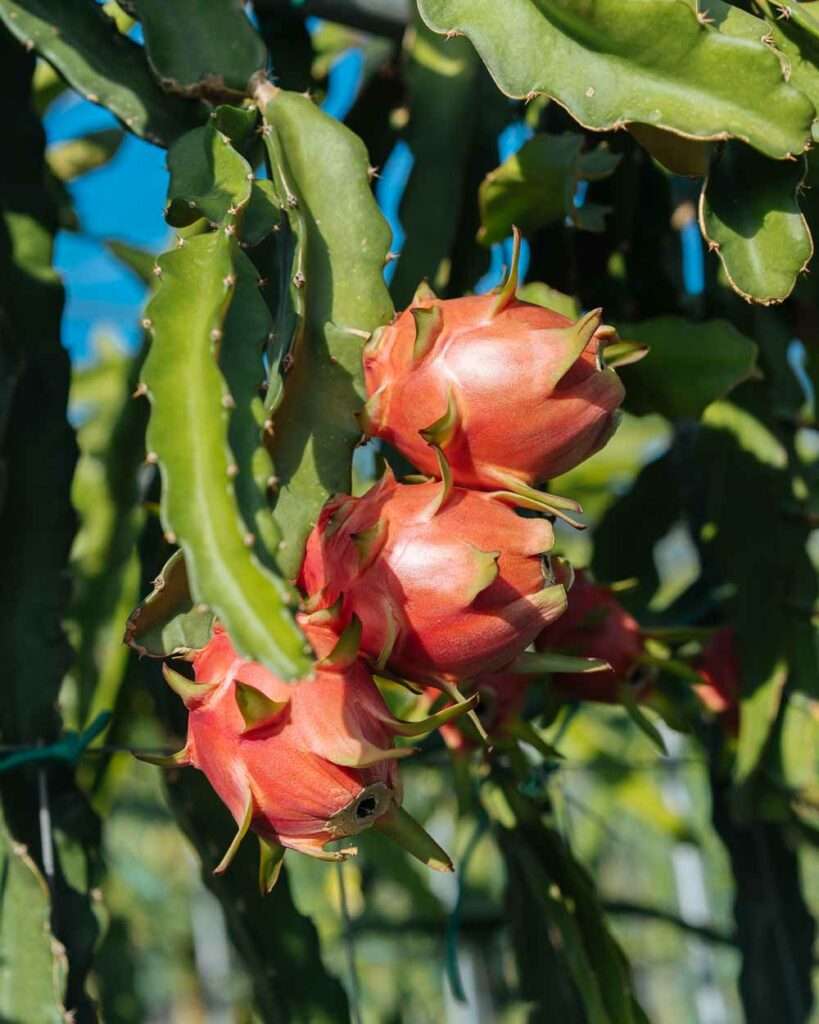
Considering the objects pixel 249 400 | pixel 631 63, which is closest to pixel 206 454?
pixel 249 400

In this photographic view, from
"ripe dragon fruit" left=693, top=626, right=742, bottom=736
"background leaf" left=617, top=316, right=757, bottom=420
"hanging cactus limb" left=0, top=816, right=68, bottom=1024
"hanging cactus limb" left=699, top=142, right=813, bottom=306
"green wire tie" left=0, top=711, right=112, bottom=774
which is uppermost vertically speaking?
"hanging cactus limb" left=699, top=142, right=813, bottom=306

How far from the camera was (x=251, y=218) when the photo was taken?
28.1 inches

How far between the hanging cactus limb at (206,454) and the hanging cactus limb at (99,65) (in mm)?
275

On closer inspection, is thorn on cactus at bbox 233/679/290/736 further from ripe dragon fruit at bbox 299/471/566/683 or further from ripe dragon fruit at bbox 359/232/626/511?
ripe dragon fruit at bbox 359/232/626/511

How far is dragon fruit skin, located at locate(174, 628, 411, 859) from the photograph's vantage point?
572mm

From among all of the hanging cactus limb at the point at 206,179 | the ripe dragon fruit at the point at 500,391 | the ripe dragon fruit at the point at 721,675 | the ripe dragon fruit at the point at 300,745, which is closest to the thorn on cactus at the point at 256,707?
the ripe dragon fruit at the point at 300,745

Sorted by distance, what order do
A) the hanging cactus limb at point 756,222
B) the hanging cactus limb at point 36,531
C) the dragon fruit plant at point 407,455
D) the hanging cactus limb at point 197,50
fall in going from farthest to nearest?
the hanging cactus limb at point 36,531, the hanging cactus limb at point 197,50, the hanging cactus limb at point 756,222, the dragon fruit plant at point 407,455

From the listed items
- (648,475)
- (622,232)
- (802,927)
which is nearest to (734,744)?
(802,927)

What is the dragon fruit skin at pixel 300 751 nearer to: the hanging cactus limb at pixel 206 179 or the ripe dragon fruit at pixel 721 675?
the hanging cactus limb at pixel 206 179

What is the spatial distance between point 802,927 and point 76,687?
755 millimetres

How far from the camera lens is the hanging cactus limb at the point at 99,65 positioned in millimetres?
872

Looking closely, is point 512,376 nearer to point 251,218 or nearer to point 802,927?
point 251,218

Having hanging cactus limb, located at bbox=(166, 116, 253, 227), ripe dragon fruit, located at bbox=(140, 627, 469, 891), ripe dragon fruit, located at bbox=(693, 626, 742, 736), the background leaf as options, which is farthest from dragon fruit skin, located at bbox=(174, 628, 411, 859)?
ripe dragon fruit, located at bbox=(693, 626, 742, 736)

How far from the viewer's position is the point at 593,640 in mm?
925
